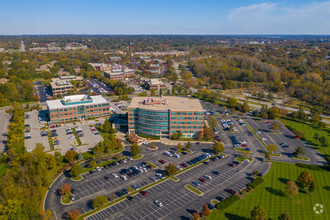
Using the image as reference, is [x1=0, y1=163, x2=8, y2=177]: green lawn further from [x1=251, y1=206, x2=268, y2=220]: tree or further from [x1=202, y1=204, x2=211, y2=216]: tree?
[x1=251, y1=206, x2=268, y2=220]: tree

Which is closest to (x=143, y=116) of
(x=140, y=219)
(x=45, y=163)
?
(x=45, y=163)

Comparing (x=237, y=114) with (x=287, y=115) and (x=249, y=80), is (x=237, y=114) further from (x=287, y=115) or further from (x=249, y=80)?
(x=249, y=80)

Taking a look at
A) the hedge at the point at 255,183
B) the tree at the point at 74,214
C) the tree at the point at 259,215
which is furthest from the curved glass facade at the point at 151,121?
the tree at the point at 259,215

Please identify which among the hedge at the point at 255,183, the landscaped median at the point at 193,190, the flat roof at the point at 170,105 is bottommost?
the landscaped median at the point at 193,190

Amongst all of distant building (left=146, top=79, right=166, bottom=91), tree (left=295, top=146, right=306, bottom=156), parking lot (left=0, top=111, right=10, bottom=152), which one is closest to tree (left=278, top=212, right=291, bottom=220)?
tree (left=295, top=146, right=306, bottom=156)

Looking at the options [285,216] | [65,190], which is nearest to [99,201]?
[65,190]

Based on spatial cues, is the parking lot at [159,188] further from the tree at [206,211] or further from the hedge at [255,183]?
the tree at [206,211]
